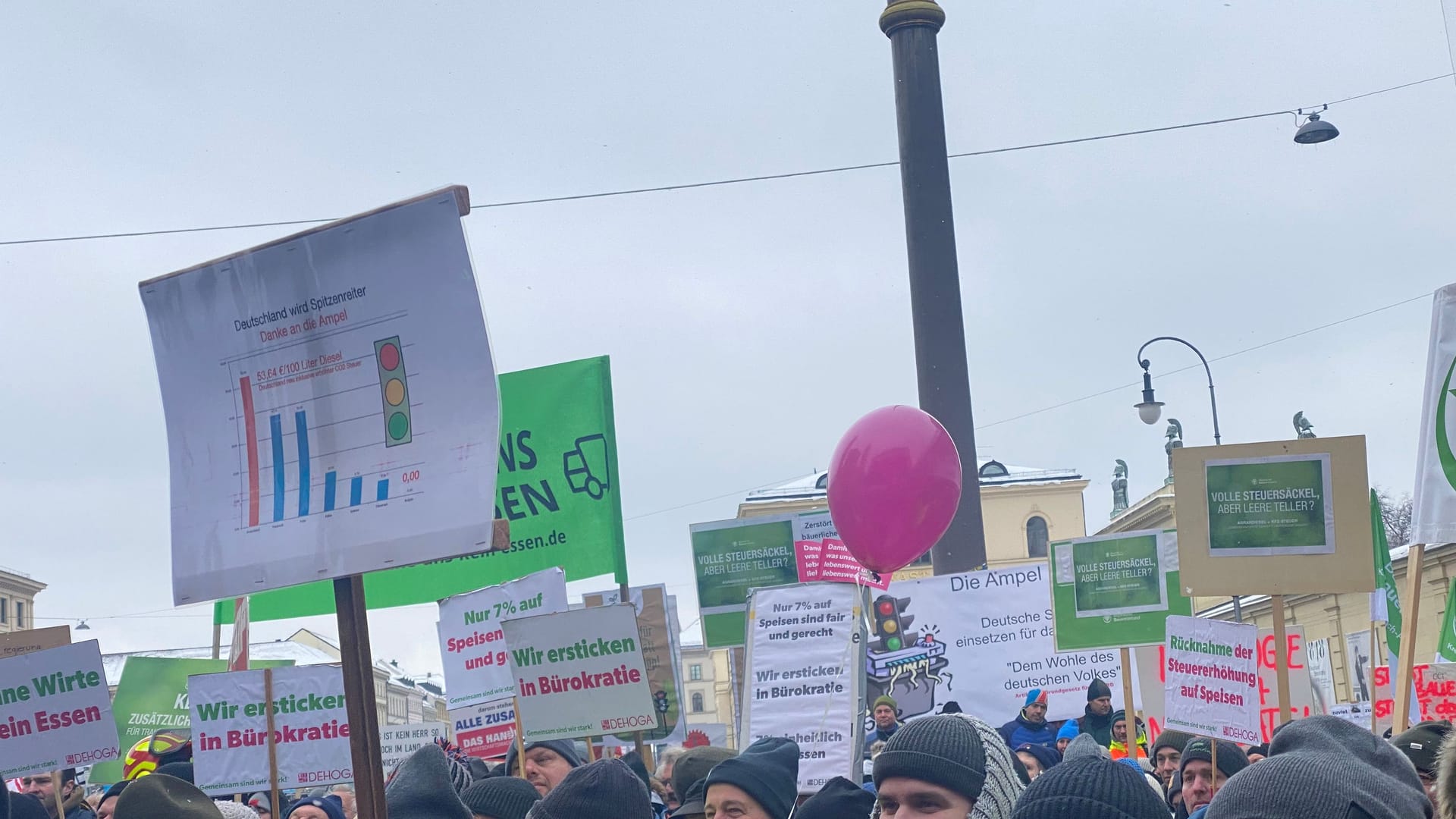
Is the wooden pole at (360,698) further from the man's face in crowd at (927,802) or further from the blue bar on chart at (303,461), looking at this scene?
the man's face in crowd at (927,802)

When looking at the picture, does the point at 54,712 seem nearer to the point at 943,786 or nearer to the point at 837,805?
the point at 837,805

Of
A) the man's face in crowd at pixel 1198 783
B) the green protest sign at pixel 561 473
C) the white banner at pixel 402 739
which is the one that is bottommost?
the white banner at pixel 402 739

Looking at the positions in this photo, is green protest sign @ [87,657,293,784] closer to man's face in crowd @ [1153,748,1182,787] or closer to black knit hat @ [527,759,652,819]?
man's face in crowd @ [1153,748,1182,787]

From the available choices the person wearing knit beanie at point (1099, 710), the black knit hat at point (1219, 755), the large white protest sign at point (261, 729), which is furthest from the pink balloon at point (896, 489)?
the person wearing knit beanie at point (1099, 710)

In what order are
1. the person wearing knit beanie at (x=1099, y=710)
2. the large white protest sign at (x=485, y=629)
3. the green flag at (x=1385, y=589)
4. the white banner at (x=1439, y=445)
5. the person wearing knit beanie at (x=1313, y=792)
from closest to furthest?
the person wearing knit beanie at (x=1313, y=792) → the white banner at (x=1439, y=445) → the large white protest sign at (x=485, y=629) → the person wearing knit beanie at (x=1099, y=710) → the green flag at (x=1385, y=589)

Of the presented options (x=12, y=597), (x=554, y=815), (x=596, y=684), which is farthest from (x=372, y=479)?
(x=12, y=597)

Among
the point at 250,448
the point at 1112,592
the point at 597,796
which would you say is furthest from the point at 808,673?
the point at 1112,592

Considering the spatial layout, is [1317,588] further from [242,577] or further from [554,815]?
[242,577]

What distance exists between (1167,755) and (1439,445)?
8.04 feet

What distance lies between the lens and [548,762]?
6.48 metres

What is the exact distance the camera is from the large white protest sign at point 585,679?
6.53 metres

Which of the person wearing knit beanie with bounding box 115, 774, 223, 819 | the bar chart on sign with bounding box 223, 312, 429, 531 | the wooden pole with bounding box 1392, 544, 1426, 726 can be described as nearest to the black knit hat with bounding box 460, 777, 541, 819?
the person wearing knit beanie with bounding box 115, 774, 223, 819

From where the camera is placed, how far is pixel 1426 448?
6074mm

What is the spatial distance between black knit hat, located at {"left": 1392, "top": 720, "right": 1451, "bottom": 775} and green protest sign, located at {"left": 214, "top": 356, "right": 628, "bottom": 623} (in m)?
3.48
